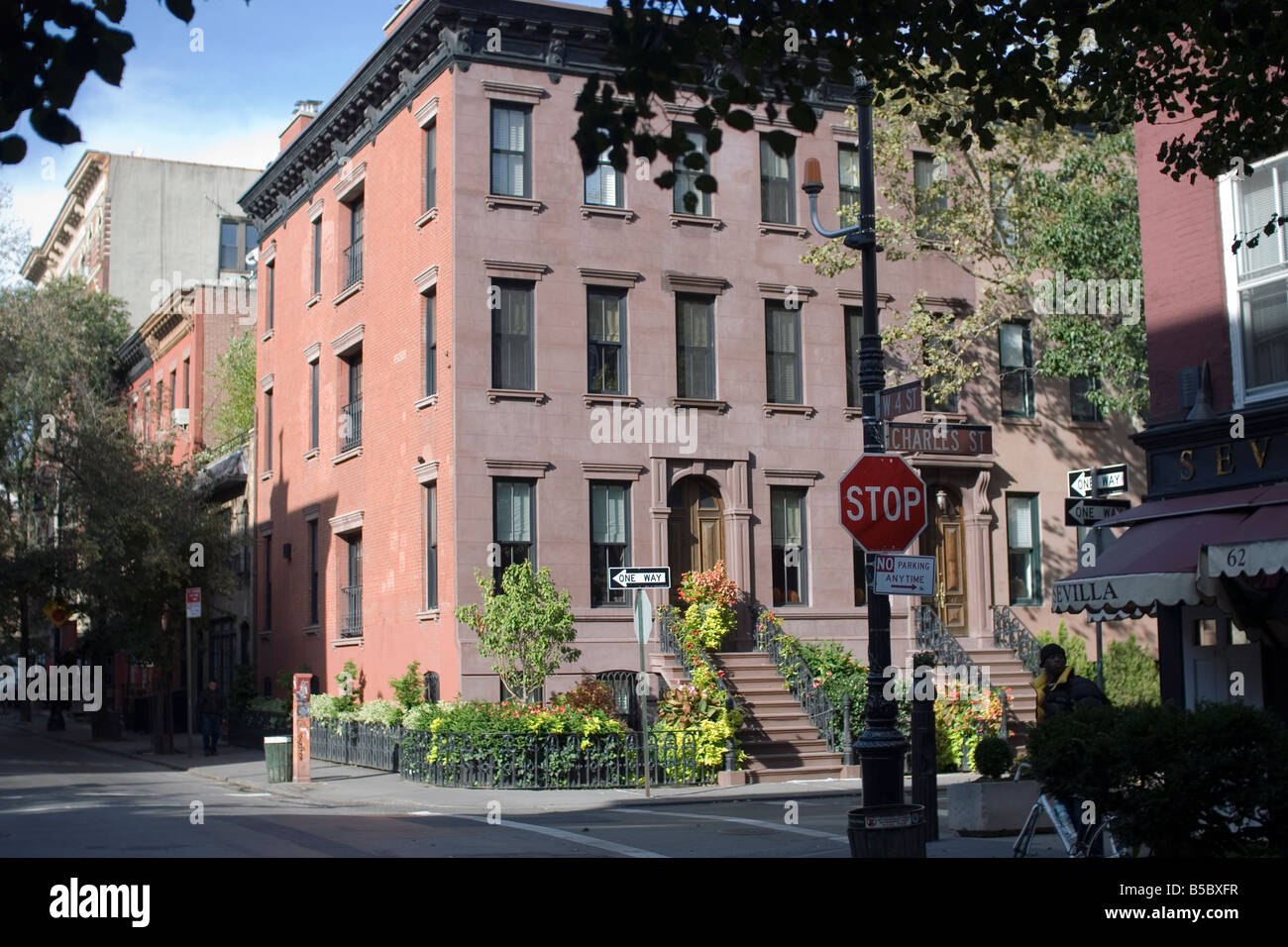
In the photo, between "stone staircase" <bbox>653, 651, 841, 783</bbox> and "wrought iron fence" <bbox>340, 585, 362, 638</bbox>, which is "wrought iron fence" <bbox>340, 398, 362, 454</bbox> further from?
"stone staircase" <bbox>653, 651, 841, 783</bbox>

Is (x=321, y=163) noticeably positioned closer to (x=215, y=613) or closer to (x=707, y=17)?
(x=215, y=613)

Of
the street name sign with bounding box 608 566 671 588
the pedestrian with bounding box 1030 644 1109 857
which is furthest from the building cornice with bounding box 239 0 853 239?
the pedestrian with bounding box 1030 644 1109 857

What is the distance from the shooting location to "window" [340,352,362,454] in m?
32.1

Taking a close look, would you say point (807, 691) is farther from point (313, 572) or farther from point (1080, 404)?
point (313, 572)

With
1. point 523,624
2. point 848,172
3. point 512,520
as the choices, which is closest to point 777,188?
point 848,172

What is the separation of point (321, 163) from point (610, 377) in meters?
10.7

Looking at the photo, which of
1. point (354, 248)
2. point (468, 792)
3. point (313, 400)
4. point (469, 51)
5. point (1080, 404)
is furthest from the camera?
point (313, 400)

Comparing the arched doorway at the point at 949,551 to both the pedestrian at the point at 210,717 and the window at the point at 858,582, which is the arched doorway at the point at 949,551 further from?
the pedestrian at the point at 210,717

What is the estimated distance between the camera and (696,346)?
94.0 ft

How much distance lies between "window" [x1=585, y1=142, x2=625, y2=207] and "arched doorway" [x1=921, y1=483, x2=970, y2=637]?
8.70m

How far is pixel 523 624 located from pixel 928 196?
37.2 feet

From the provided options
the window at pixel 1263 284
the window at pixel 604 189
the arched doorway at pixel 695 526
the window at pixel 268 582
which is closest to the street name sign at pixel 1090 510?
the window at pixel 1263 284

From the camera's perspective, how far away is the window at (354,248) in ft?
106

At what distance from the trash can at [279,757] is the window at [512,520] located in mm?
4629
